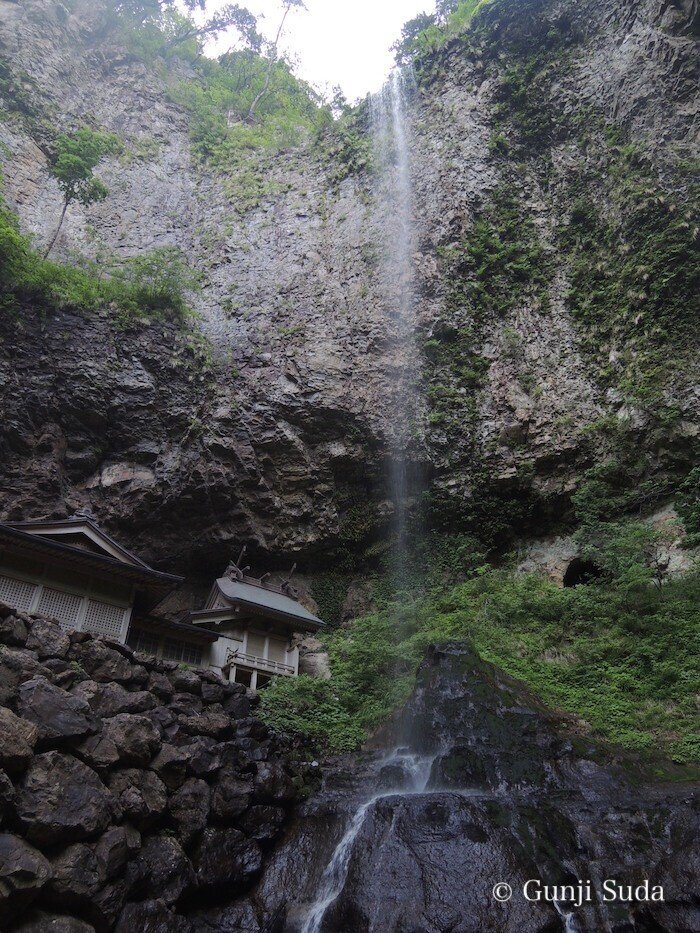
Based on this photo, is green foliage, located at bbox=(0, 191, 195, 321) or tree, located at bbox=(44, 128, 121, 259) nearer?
green foliage, located at bbox=(0, 191, 195, 321)

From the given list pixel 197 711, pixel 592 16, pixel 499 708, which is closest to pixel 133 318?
pixel 197 711

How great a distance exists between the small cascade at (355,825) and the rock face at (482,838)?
0.08 feet

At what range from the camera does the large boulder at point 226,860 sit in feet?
26.4

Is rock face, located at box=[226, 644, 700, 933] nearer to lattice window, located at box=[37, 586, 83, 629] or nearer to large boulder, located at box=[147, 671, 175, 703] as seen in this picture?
large boulder, located at box=[147, 671, 175, 703]

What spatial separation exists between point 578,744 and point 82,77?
32603 mm

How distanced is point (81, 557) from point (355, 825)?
720 cm

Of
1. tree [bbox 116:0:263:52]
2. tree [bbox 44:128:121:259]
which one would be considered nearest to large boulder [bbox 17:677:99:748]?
tree [bbox 44:128:121:259]

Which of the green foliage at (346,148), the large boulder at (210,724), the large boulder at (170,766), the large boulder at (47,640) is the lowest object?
the large boulder at (170,766)

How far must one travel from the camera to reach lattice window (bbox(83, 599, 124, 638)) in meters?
11.9

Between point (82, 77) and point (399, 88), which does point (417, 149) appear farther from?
point (82, 77)

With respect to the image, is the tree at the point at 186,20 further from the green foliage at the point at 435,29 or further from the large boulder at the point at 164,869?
the large boulder at the point at 164,869

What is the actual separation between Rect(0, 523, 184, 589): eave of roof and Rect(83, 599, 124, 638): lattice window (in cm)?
72

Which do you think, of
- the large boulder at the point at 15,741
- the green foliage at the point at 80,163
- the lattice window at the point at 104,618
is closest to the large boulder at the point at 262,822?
the large boulder at the point at 15,741

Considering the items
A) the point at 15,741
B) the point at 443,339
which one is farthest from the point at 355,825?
the point at 443,339
